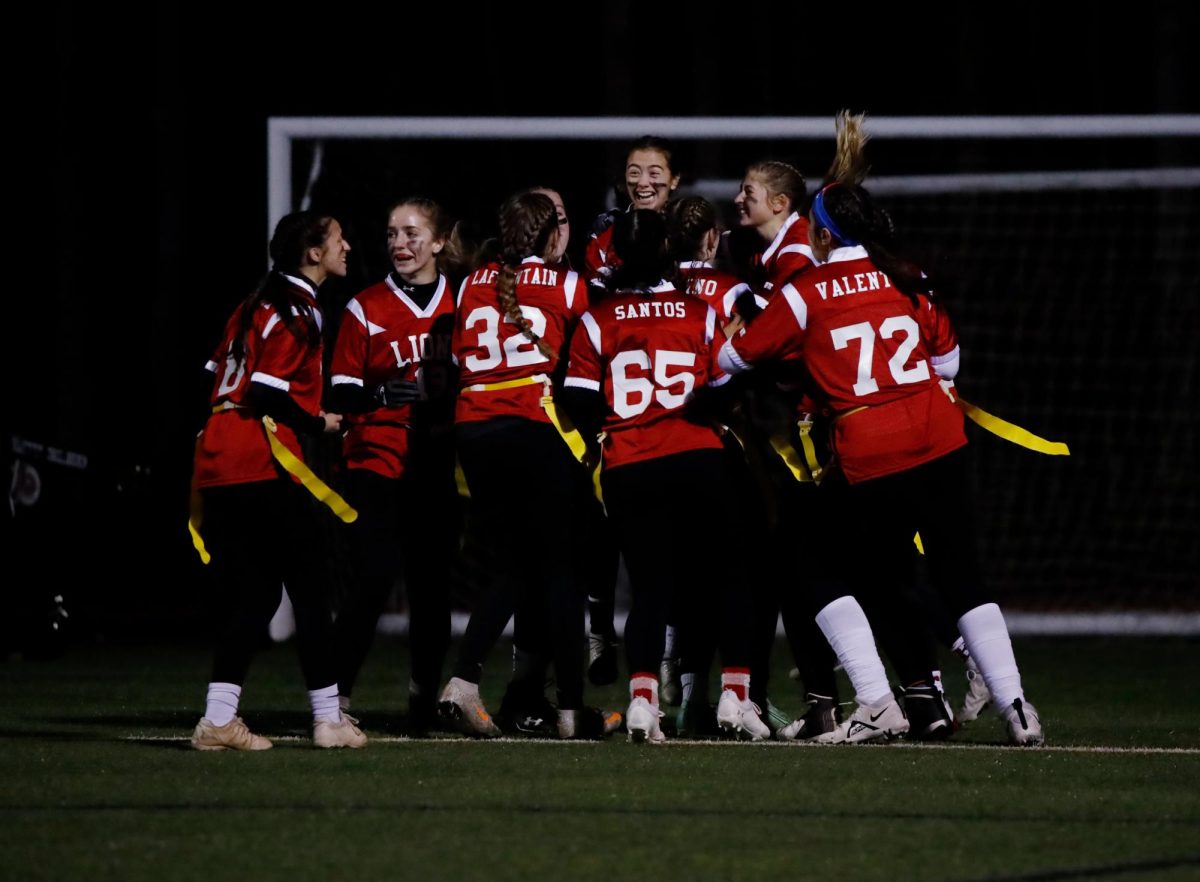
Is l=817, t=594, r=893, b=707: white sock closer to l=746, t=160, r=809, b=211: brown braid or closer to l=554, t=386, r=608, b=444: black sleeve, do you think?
l=554, t=386, r=608, b=444: black sleeve

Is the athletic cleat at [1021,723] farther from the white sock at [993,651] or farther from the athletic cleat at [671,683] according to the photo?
the athletic cleat at [671,683]

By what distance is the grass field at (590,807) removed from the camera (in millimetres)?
4543

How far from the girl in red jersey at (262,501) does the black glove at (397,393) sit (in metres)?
0.45

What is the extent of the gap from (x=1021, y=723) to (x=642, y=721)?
3.96 ft

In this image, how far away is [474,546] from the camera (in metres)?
13.0

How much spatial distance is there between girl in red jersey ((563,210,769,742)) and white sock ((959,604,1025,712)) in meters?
0.86

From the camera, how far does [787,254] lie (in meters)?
7.11

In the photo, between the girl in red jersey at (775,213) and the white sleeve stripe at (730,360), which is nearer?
the white sleeve stripe at (730,360)

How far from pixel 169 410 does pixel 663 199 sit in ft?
38.7

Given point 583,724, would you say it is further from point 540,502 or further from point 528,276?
point 528,276

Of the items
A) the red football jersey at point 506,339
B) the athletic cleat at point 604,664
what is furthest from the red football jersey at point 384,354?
the athletic cleat at point 604,664

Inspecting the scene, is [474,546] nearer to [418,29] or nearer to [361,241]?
[361,241]

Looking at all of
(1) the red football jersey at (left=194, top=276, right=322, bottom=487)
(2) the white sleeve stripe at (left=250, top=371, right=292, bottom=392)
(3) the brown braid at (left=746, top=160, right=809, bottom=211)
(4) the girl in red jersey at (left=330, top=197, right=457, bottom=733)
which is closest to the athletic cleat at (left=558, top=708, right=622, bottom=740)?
(4) the girl in red jersey at (left=330, top=197, right=457, bottom=733)

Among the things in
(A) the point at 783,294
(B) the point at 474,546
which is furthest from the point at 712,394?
(B) the point at 474,546
